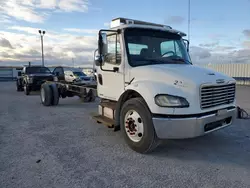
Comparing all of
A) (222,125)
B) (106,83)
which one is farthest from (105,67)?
(222,125)

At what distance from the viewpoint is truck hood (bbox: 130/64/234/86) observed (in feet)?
12.9

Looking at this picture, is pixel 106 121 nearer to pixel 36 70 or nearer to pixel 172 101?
pixel 172 101

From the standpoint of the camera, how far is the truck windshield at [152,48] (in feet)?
15.8

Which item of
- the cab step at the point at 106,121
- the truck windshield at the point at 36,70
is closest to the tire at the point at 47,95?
the cab step at the point at 106,121

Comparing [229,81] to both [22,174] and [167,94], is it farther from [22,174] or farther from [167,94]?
[22,174]

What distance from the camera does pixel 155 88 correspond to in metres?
3.98

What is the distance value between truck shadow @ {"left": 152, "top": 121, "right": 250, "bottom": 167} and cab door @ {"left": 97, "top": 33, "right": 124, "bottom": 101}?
1.63 m

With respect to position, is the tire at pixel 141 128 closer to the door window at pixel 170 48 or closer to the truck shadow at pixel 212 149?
the truck shadow at pixel 212 149

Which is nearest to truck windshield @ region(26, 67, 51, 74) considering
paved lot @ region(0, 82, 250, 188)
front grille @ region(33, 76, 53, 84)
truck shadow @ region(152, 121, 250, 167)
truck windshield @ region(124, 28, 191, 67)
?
front grille @ region(33, 76, 53, 84)

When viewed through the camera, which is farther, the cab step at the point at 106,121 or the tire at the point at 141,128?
the cab step at the point at 106,121

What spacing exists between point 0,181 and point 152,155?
8.33ft

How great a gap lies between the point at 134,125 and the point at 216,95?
1642mm

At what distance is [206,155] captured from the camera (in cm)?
426

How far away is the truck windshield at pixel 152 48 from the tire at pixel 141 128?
3.01 ft
